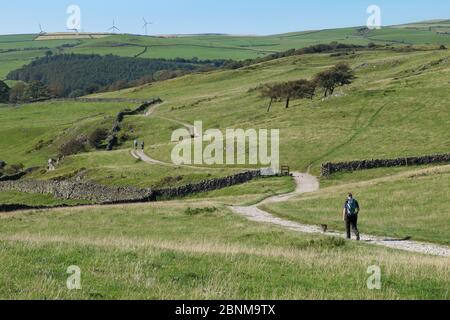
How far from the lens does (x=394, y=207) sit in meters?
39.6

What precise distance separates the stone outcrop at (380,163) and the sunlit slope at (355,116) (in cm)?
565

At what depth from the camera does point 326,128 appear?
82188 millimetres

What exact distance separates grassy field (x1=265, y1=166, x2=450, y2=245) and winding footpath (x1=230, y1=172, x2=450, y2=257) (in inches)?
34.3

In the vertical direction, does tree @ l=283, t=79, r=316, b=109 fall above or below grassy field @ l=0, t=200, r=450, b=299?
above

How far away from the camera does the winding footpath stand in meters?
28.8

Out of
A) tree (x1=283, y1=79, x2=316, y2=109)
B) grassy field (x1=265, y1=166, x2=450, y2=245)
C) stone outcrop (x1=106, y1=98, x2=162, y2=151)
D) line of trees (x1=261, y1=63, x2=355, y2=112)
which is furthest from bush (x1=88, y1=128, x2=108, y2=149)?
grassy field (x1=265, y1=166, x2=450, y2=245)

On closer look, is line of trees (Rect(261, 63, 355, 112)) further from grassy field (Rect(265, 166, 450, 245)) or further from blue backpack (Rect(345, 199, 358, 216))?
blue backpack (Rect(345, 199, 358, 216))

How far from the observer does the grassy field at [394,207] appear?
33719 millimetres

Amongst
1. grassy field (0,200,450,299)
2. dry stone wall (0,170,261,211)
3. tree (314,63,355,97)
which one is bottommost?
dry stone wall (0,170,261,211)

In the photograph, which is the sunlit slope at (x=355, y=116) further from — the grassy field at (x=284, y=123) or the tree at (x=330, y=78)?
the tree at (x=330, y=78)

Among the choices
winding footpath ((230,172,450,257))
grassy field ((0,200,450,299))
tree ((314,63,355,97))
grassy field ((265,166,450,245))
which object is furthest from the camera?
tree ((314,63,355,97))
